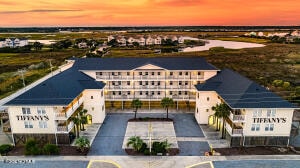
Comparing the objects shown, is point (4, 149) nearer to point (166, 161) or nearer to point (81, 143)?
point (81, 143)

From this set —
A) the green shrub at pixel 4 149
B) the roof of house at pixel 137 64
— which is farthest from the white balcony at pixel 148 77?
the green shrub at pixel 4 149

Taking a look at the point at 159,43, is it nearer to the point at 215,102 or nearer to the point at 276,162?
the point at 215,102

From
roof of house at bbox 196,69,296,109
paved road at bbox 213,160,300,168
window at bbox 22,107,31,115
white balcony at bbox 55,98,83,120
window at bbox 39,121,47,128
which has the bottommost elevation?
paved road at bbox 213,160,300,168

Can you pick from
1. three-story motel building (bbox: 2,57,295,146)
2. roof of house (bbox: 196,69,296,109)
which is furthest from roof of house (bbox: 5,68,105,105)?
roof of house (bbox: 196,69,296,109)

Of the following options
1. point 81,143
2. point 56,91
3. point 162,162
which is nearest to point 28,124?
point 56,91

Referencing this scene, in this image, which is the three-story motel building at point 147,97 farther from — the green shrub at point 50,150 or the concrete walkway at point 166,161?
the concrete walkway at point 166,161

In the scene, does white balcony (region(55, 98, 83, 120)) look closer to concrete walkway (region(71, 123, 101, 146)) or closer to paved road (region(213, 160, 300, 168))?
concrete walkway (region(71, 123, 101, 146))

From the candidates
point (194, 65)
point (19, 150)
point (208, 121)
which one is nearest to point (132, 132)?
point (208, 121)
